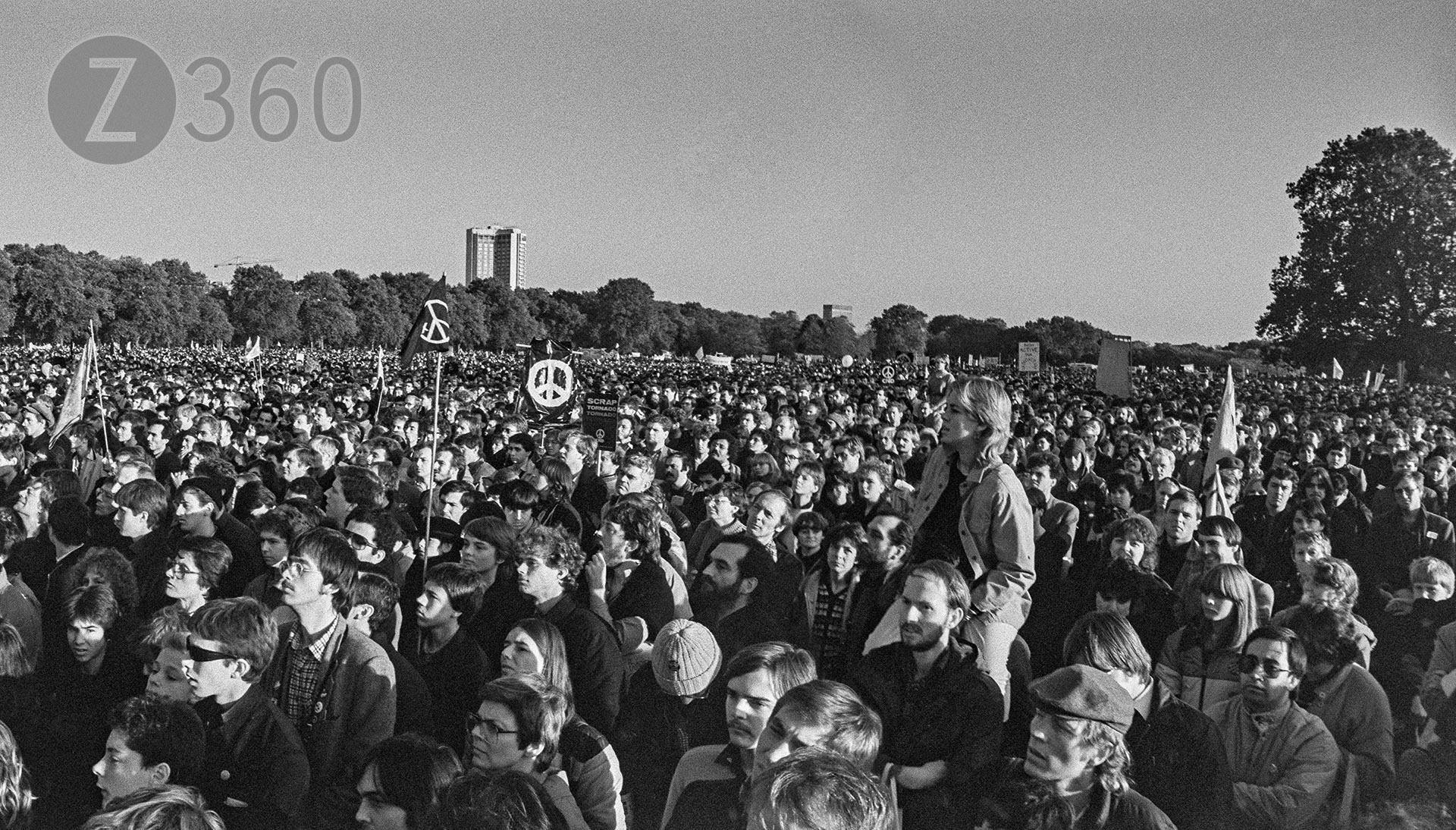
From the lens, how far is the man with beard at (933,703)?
356 cm

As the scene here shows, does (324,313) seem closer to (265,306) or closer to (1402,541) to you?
(265,306)

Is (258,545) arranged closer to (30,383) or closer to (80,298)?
(30,383)

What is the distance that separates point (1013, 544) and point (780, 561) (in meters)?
2.15

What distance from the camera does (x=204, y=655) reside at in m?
3.84

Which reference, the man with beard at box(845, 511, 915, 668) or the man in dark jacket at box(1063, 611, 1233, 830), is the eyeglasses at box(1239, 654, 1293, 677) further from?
the man with beard at box(845, 511, 915, 668)

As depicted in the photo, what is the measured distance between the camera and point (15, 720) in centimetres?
418

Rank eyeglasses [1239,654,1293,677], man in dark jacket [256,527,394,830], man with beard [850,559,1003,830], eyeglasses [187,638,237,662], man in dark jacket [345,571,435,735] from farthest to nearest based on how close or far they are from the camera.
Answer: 1. man in dark jacket [345,571,435,735]
2. eyeglasses [1239,654,1293,677]
3. man in dark jacket [256,527,394,830]
4. eyeglasses [187,638,237,662]
5. man with beard [850,559,1003,830]

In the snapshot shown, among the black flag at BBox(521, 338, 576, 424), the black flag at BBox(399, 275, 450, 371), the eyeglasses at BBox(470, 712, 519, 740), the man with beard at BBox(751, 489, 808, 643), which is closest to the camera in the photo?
the eyeglasses at BBox(470, 712, 519, 740)

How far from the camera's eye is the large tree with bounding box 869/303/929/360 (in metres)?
122

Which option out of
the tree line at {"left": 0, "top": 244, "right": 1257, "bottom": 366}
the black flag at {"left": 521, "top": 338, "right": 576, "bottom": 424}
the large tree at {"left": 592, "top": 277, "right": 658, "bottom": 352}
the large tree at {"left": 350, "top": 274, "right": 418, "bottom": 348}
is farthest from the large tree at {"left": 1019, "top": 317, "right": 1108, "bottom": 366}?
the black flag at {"left": 521, "top": 338, "right": 576, "bottom": 424}

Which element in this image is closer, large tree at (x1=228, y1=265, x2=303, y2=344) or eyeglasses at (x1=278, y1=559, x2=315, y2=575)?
eyeglasses at (x1=278, y1=559, x2=315, y2=575)

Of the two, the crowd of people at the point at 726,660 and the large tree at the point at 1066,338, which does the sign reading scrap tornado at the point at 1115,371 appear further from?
the large tree at the point at 1066,338

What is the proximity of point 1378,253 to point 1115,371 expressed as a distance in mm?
17637

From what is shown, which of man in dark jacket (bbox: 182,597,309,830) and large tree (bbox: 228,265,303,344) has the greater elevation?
large tree (bbox: 228,265,303,344)
